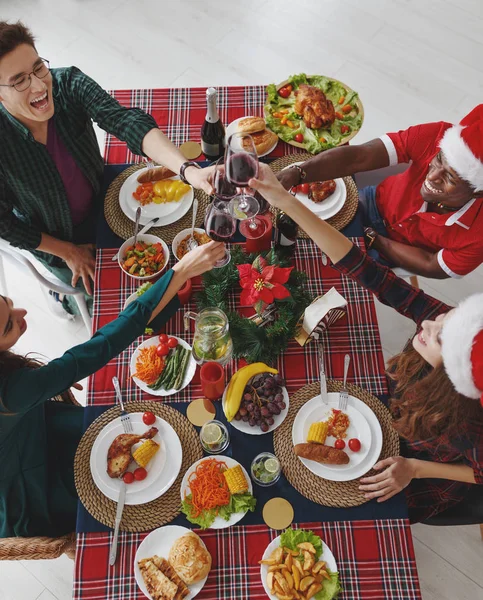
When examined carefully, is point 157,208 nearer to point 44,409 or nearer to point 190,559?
point 44,409

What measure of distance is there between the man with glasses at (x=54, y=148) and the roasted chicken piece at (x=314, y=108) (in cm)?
55

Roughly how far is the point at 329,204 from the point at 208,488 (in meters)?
1.10

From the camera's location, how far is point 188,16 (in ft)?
12.3

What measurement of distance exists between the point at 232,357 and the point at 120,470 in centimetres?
48

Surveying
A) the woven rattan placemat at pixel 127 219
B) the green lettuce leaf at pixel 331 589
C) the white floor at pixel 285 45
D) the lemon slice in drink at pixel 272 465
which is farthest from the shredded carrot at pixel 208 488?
the white floor at pixel 285 45

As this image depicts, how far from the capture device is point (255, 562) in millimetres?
1468

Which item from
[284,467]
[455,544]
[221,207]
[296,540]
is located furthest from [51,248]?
[455,544]

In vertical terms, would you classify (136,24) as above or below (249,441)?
above

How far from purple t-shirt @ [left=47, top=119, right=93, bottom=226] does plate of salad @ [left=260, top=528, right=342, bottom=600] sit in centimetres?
142

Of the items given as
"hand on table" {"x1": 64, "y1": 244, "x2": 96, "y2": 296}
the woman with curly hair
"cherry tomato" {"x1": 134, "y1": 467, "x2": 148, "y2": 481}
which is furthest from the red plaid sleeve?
"hand on table" {"x1": 64, "y1": 244, "x2": 96, "y2": 296}

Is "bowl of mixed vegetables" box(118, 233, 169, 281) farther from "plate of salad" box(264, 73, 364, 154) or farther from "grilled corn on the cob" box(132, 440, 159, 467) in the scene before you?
"plate of salad" box(264, 73, 364, 154)

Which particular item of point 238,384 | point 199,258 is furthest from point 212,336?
point 199,258

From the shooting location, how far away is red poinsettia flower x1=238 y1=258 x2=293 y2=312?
165 cm

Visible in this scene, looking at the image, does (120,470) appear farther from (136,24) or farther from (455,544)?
(136,24)
